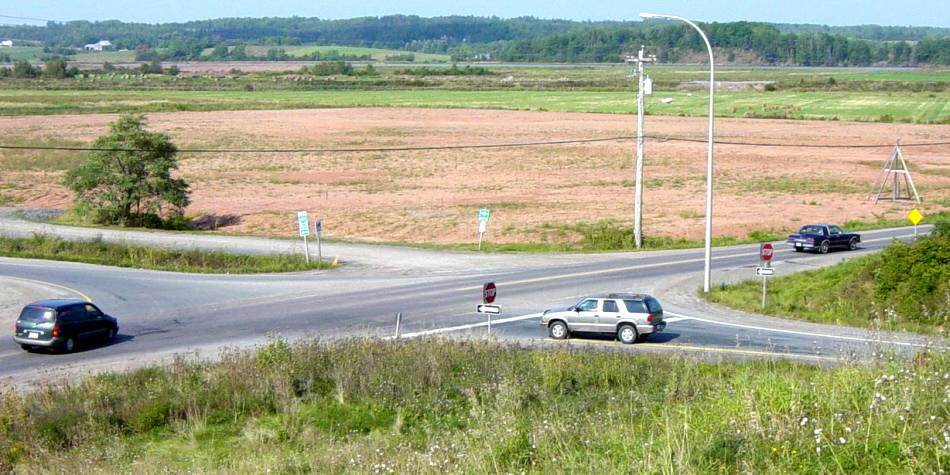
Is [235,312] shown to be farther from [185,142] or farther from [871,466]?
[185,142]

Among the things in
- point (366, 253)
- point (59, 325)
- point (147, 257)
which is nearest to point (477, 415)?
point (59, 325)

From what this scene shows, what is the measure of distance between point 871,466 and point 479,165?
7334 cm

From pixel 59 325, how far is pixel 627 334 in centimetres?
1422

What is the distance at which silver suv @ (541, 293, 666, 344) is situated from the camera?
1003 inches

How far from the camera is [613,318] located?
84.9 ft

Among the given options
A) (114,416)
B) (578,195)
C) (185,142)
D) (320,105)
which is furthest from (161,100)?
(114,416)

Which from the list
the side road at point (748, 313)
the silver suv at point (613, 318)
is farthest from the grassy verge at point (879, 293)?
the silver suv at point (613, 318)

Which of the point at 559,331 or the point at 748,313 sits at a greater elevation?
the point at 559,331

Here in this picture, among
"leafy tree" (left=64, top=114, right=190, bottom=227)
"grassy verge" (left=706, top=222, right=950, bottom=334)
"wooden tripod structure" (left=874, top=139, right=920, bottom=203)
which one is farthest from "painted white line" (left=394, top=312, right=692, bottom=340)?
"wooden tripod structure" (left=874, top=139, right=920, bottom=203)

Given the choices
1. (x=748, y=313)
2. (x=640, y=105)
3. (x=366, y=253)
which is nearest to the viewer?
(x=748, y=313)

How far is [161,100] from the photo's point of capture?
150 meters

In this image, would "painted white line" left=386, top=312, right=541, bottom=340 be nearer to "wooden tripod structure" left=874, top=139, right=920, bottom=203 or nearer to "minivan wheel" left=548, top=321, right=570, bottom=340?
"minivan wheel" left=548, top=321, right=570, bottom=340

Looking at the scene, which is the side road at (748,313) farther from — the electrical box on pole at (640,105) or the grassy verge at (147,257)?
the grassy verge at (147,257)

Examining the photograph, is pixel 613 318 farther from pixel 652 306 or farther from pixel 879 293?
pixel 879 293
